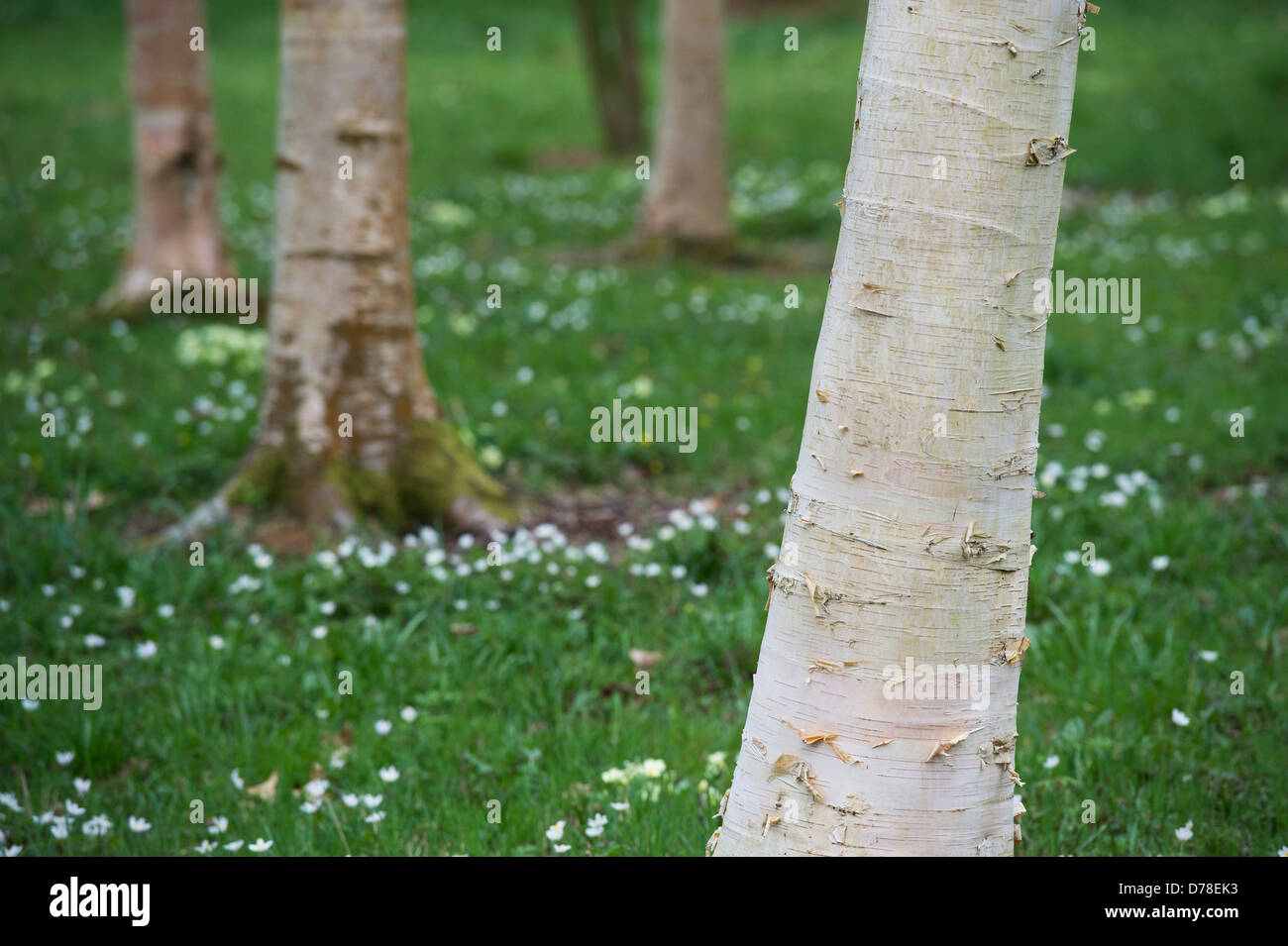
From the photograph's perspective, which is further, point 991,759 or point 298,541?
point 298,541

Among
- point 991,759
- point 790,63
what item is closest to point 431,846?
point 991,759

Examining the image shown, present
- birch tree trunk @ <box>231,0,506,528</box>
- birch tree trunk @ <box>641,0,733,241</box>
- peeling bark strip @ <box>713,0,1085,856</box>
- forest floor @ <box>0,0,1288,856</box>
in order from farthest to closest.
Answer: birch tree trunk @ <box>641,0,733,241</box> → birch tree trunk @ <box>231,0,506,528</box> → forest floor @ <box>0,0,1288,856</box> → peeling bark strip @ <box>713,0,1085,856</box>

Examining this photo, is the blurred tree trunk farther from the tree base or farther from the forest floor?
the tree base

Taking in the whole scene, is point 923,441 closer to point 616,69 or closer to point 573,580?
point 573,580

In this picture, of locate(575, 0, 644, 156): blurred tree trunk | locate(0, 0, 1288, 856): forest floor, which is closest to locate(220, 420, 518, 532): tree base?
locate(0, 0, 1288, 856): forest floor

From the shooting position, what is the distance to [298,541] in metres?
4.48

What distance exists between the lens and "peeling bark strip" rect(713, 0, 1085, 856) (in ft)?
6.10

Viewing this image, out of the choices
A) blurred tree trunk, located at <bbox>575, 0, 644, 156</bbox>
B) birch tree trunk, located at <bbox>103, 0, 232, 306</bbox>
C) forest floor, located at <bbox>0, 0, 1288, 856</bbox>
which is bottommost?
forest floor, located at <bbox>0, 0, 1288, 856</bbox>

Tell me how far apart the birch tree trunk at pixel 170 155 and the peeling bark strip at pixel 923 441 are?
659 cm

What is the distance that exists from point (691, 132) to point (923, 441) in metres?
7.99

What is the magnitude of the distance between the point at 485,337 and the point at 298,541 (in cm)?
286

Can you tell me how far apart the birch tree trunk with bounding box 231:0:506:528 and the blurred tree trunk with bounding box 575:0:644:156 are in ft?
33.5

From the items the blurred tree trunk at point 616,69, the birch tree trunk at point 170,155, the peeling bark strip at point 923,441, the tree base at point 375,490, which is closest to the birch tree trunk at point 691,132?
the birch tree trunk at point 170,155
